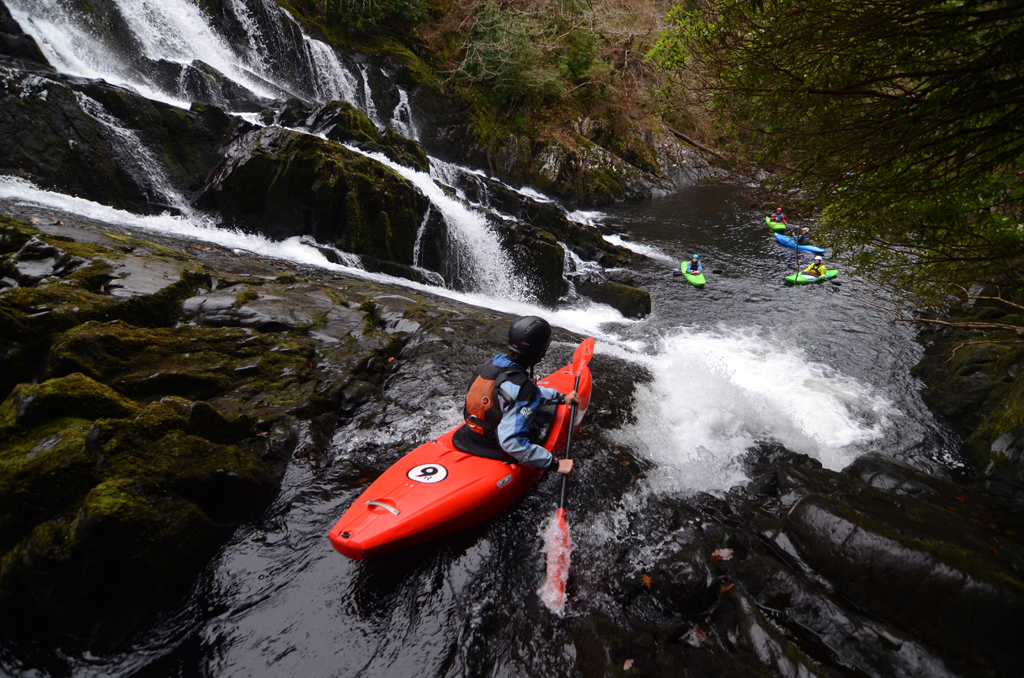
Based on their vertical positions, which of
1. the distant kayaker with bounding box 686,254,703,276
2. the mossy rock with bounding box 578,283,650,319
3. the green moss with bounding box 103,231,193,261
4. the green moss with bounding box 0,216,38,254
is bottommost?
the mossy rock with bounding box 578,283,650,319

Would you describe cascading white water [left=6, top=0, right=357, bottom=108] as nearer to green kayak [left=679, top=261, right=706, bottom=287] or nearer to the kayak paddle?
green kayak [left=679, top=261, right=706, bottom=287]

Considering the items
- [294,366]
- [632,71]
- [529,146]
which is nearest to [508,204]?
[529,146]

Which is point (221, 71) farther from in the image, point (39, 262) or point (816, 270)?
point (816, 270)

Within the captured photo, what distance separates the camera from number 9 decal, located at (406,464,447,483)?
322 centimetres

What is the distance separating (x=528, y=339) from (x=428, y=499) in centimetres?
132

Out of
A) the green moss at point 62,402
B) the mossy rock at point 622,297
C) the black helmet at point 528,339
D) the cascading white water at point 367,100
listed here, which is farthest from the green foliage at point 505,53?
the green moss at point 62,402

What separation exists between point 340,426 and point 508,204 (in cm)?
1138

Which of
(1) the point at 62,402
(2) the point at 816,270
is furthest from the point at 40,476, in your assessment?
(2) the point at 816,270

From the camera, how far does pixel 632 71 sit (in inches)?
887

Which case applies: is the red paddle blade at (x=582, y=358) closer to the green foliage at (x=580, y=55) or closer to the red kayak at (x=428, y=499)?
the red kayak at (x=428, y=499)

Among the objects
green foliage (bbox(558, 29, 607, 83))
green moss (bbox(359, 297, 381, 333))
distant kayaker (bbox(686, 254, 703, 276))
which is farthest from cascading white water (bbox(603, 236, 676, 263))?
green moss (bbox(359, 297, 381, 333))

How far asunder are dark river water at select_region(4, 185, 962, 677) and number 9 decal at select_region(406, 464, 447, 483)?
465 millimetres

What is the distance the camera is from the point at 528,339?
134 inches

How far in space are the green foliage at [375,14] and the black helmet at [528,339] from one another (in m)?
17.3
